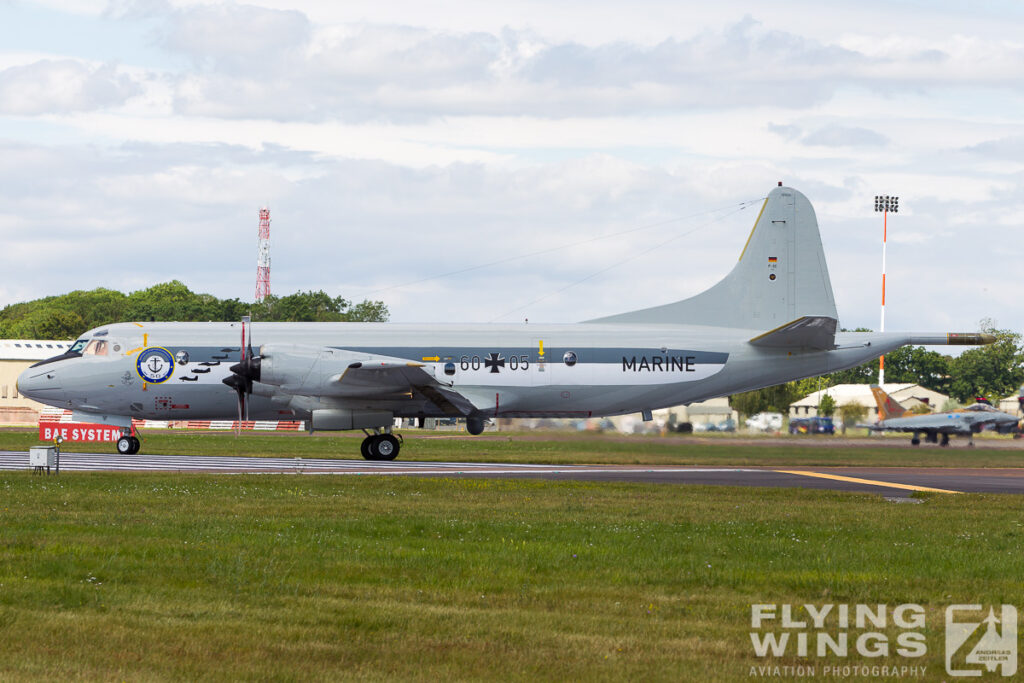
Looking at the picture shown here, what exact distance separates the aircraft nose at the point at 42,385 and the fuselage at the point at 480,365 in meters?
0.05

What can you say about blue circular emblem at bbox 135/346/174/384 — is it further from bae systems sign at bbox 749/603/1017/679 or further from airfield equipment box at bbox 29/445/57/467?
bae systems sign at bbox 749/603/1017/679

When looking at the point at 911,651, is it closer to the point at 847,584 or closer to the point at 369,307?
the point at 847,584

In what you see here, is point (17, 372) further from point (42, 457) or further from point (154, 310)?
point (42, 457)

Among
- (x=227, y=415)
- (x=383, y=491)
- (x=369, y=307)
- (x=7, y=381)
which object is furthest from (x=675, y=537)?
(x=369, y=307)

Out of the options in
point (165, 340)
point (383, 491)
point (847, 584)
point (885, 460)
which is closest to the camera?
point (847, 584)

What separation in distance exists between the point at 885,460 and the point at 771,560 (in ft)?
84.7

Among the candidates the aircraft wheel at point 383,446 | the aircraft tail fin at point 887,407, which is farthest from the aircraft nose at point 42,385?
the aircraft tail fin at point 887,407

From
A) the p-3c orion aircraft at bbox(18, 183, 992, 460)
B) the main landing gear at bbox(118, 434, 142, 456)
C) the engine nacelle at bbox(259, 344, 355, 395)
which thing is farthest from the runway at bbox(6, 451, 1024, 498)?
the engine nacelle at bbox(259, 344, 355, 395)

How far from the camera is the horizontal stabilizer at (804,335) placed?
111 feet

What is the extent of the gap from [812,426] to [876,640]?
30065 mm

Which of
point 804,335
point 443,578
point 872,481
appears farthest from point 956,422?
point 443,578

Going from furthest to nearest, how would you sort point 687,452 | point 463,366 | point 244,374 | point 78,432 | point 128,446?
point 78,432
point 128,446
point 463,366
point 244,374
point 687,452

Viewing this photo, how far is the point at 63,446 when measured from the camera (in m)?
43.8

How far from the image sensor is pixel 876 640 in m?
9.97
